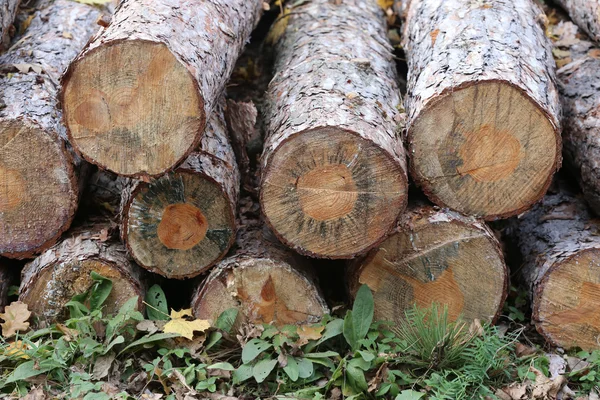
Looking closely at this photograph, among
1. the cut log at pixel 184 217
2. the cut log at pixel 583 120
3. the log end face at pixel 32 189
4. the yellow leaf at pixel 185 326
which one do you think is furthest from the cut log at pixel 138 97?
the cut log at pixel 583 120

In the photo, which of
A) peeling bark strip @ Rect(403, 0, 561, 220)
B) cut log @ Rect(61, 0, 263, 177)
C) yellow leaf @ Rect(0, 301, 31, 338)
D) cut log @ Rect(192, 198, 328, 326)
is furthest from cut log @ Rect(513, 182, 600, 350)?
yellow leaf @ Rect(0, 301, 31, 338)

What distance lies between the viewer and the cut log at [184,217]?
3.33 m

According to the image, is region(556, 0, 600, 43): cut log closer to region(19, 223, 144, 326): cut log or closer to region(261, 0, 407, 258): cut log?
region(261, 0, 407, 258): cut log

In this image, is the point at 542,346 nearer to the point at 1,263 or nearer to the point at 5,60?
the point at 1,263

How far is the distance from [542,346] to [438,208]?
0.92m

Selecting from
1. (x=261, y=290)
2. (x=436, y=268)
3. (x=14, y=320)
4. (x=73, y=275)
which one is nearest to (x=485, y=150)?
(x=436, y=268)

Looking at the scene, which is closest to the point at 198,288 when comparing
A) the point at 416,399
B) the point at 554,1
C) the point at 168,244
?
the point at 168,244

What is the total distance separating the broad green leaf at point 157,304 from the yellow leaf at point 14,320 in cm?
58

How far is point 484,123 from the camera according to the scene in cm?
318

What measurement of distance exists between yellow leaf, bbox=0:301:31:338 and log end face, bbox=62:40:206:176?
96cm

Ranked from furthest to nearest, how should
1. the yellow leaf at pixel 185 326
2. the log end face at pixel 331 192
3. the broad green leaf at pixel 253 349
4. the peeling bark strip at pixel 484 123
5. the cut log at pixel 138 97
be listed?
the yellow leaf at pixel 185 326 → the broad green leaf at pixel 253 349 → the peeling bark strip at pixel 484 123 → the log end face at pixel 331 192 → the cut log at pixel 138 97

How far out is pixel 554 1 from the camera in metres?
4.94

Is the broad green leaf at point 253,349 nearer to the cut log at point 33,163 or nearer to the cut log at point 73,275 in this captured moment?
the cut log at point 73,275

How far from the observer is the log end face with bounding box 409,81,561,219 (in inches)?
124
